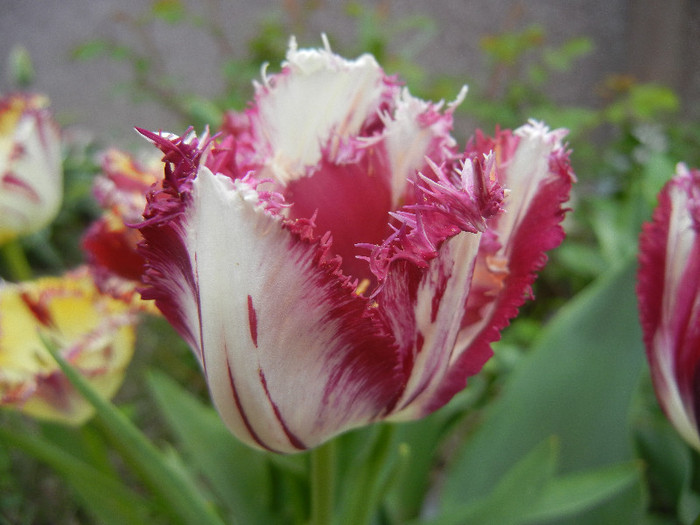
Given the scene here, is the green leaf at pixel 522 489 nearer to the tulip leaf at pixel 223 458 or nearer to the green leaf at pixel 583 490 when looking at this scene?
the green leaf at pixel 583 490

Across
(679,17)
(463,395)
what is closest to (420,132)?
(463,395)

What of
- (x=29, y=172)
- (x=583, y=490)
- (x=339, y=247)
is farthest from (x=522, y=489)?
(x=29, y=172)

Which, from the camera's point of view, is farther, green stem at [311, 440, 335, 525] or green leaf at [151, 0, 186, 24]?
green leaf at [151, 0, 186, 24]

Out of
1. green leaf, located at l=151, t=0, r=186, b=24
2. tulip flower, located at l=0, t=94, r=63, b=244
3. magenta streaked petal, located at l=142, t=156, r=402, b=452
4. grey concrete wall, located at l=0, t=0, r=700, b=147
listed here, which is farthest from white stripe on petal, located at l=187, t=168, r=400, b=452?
green leaf, located at l=151, t=0, r=186, b=24

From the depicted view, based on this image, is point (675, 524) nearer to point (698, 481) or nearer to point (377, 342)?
point (698, 481)

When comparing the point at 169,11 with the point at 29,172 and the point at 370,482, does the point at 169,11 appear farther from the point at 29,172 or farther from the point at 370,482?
the point at 370,482

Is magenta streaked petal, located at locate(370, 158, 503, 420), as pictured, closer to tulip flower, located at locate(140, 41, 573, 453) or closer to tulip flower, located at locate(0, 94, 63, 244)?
tulip flower, located at locate(140, 41, 573, 453)
